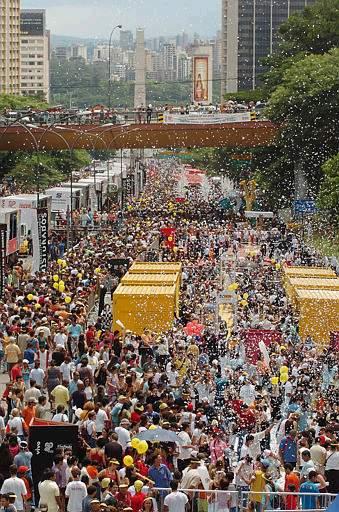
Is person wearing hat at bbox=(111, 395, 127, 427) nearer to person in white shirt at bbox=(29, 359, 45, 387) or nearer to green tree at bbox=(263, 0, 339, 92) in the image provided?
person in white shirt at bbox=(29, 359, 45, 387)

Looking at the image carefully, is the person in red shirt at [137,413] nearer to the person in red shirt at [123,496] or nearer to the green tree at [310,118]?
the person in red shirt at [123,496]

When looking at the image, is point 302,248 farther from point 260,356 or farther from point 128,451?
point 128,451

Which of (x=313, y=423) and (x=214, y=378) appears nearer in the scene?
(x=313, y=423)

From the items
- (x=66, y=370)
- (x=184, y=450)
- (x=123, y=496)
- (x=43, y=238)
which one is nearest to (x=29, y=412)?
(x=184, y=450)

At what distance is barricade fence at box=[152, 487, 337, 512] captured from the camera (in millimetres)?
18734

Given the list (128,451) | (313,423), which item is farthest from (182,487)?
(313,423)

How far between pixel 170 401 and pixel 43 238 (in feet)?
73.5

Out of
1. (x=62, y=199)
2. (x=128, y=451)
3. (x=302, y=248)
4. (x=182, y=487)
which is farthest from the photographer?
(x=62, y=199)

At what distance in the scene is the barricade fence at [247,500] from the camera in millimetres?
18734

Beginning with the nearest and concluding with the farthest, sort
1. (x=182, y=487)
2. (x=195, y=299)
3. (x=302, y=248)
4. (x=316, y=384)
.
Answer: (x=182, y=487)
(x=316, y=384)
(x=195, y=299)
(x=302, y=248)

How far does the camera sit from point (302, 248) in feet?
195

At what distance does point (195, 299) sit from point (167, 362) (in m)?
11.1

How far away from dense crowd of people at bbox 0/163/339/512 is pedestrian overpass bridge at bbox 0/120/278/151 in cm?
3864

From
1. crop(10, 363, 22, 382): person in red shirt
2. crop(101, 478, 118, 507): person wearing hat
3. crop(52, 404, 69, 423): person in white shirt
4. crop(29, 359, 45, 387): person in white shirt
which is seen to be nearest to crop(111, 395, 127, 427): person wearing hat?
crop(52, 404, 69, 423): person in white shirt
